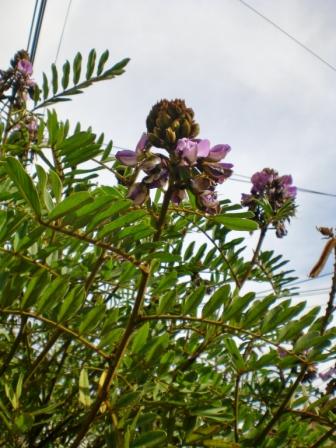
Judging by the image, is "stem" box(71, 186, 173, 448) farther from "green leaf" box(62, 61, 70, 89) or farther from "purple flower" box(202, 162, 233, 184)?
"green leaf" box(62, 61, 70, 89)

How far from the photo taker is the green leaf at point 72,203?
23.5 inches

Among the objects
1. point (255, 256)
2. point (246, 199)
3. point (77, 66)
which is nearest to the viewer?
point (255, 256)

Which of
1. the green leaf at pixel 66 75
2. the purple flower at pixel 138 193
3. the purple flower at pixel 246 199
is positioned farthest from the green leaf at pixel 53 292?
the purple flower at pixel 246 199

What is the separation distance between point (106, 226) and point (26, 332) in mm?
403

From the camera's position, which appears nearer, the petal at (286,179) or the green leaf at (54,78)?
the green leaf at (54,78)

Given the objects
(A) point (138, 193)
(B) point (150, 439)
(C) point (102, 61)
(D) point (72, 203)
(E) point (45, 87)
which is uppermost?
(C) point (102, 61)

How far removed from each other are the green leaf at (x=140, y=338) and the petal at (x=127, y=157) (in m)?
0.29

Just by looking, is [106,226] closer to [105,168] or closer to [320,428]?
[105,168]

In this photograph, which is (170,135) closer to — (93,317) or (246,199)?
(93,317)

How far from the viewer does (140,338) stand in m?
0.77

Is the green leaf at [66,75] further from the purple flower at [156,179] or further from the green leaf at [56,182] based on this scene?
the green leaf at [56,182]

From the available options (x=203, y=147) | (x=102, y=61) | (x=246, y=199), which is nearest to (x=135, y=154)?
(x=203, y=147)

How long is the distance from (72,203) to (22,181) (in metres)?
0.06

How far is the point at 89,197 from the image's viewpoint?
600 millimetres
